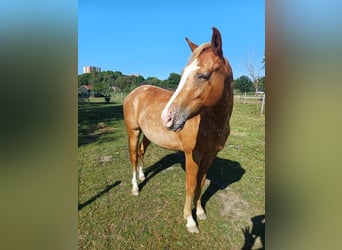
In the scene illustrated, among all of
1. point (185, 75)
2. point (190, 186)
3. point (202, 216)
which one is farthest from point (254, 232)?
point (185, 75)

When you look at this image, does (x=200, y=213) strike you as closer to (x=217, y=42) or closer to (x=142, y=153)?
(x=142, y=153)

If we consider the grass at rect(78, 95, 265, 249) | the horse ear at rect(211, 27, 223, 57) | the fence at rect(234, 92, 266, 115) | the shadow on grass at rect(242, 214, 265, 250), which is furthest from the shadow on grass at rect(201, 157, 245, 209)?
the horse ear at rect(211, 27, 223, 57)

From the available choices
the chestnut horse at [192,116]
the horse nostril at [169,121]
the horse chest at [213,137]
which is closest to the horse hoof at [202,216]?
the chestnut horse at [192,116]

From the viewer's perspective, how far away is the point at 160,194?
1289 millimetres

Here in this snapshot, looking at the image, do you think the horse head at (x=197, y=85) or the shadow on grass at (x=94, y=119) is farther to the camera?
the shadow on grass at (x=94, y=119)

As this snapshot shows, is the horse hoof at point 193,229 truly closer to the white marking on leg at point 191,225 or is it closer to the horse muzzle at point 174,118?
the white marking on leg at point 191,225

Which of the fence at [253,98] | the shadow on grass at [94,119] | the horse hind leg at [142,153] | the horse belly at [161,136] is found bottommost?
the horse hind leg at [142,153]

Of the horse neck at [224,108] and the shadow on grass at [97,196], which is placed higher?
the horse neck at [224,108]

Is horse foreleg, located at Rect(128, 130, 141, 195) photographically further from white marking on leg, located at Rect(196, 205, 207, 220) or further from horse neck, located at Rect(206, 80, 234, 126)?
horse neck, located at Rect(206, 80, 234, 126)

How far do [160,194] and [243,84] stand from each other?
29.1 inches

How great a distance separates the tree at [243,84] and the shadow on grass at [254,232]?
0.61m

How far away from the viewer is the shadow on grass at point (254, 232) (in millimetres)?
1089
